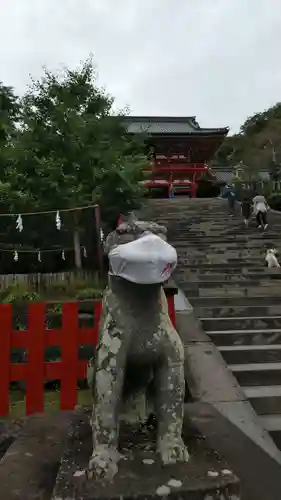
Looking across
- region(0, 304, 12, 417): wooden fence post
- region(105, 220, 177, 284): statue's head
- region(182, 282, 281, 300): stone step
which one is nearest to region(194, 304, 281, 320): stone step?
region(182, 282, 281, 300): stone step

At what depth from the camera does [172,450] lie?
5.15 feet

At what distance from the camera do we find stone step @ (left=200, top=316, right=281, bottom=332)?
4809 mm

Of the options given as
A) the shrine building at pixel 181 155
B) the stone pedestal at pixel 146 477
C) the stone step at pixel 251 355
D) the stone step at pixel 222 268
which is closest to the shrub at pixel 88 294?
the stone step at pixel 222 268

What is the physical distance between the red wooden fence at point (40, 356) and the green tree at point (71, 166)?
4803mm

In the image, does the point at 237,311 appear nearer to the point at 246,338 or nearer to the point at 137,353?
the point at 246,338

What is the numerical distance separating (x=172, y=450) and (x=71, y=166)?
7.08 meters

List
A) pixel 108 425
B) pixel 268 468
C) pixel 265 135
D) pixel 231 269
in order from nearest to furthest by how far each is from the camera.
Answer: pixel 108 425 < pixel 268 468 < pixel 231 269 < pixel 265 135

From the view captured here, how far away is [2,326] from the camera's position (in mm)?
3203

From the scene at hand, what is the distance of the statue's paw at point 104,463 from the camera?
4.78 feet

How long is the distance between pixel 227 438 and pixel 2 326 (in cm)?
181

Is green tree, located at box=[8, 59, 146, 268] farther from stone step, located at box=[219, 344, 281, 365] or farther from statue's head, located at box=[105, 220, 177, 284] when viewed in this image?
statue's head, located at box=[105, 220, 177, 284]

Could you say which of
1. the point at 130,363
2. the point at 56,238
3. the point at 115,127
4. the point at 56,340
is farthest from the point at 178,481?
the point at 115,127

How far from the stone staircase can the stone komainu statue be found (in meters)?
1.65

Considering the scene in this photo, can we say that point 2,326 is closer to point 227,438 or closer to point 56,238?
point 227,438
